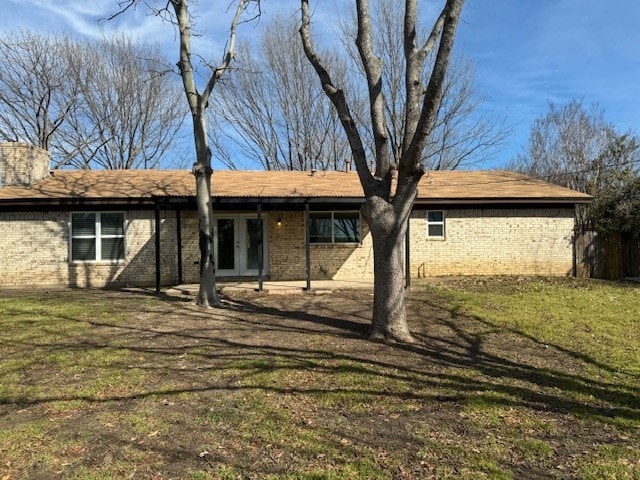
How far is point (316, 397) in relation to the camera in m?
4.75

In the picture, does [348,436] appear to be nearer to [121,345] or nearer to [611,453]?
[611,453]

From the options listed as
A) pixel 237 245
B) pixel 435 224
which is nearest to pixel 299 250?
pixel 237 245

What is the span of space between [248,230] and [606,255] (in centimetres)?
1185

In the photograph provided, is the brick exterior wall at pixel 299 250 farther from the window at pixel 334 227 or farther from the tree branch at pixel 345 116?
the tree branch at pixel 345 116

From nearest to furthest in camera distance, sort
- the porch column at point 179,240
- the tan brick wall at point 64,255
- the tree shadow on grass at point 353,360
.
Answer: the tree shadow on grass at point 353,360 < the porch column at point 179,240 < the tan brick wall at point 64,255

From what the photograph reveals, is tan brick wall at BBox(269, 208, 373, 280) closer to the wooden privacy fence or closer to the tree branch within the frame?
the wooden privacy fence

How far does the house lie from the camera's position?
47.8ft

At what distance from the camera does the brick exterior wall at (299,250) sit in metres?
14.6

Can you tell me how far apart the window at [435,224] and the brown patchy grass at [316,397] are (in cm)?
702

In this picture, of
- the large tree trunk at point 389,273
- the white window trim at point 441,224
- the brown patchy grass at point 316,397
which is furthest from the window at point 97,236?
the large tree trunk at point 389,273

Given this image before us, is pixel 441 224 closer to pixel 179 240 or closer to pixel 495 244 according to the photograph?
pixel 495 244

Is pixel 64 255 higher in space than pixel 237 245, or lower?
lower

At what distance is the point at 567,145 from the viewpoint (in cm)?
3219

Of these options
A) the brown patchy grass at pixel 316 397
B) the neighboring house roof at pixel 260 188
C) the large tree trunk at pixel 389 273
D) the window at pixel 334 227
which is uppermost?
the neighboring house roof at pixel 260 188
